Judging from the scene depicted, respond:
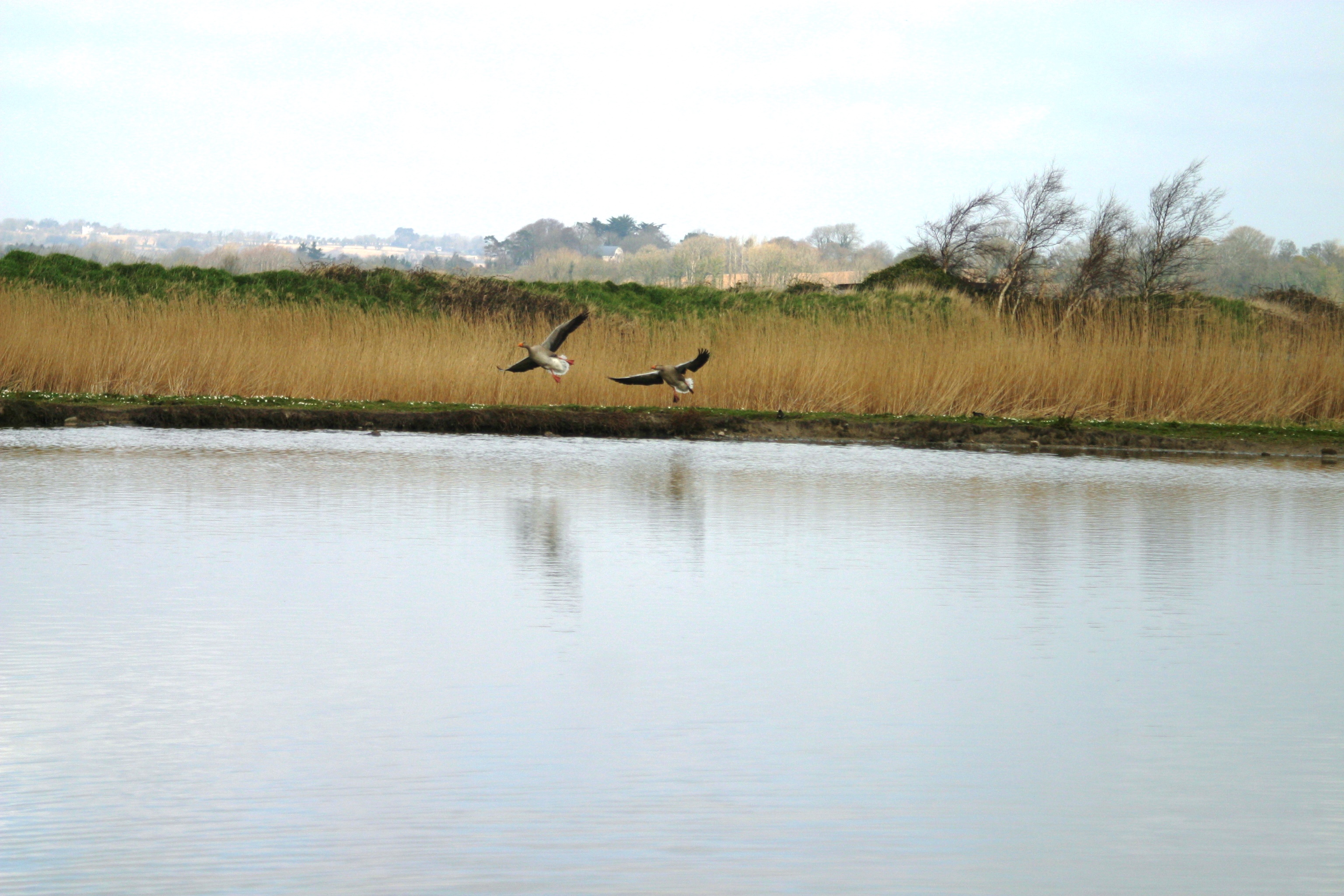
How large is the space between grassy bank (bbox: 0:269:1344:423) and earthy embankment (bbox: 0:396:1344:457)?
110 cm

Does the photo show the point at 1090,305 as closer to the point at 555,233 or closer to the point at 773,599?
the point at 773,599

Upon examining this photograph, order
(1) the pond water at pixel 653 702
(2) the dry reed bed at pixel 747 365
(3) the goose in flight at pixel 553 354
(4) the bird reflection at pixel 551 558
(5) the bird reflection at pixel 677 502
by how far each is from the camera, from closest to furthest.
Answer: (1) the pond water at pixel 653 702 → (4) the bird reflection at pixel 551 558 → (5) the bird reflection at pixel 677 502 → (3) the goose in flight at pixel 553 354 → (2) the dry reed bed at pixel 747 365

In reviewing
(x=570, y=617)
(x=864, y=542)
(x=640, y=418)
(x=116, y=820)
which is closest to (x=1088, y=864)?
(x=116, y=820)

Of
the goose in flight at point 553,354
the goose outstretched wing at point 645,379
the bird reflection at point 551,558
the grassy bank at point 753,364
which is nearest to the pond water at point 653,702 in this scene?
the bird reflection at point 551,558

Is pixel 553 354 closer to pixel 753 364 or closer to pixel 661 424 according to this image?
pixel 661 424

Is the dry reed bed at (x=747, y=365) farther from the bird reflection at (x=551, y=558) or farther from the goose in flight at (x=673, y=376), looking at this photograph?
the bird reflection at (x=551, y=558)

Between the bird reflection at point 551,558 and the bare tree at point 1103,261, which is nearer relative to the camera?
the bird reflection at point 551,558

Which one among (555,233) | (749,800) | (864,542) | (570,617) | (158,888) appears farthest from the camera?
(555,233)

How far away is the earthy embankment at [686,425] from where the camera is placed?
1420 centimetres

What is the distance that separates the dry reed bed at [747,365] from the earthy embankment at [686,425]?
1101 mm

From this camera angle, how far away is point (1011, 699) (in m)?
4.19

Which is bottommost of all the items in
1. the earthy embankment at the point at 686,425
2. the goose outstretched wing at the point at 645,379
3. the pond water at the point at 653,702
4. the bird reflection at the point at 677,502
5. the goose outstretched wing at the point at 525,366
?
the pond water at the point at 653,702

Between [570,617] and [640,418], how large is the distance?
9.92 meters

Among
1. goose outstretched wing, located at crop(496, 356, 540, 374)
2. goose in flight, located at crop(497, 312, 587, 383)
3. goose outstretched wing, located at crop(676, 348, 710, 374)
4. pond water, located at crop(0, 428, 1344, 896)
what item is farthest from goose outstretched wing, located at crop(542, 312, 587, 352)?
pond water, located at crop(0, 428, 1344, 896)
